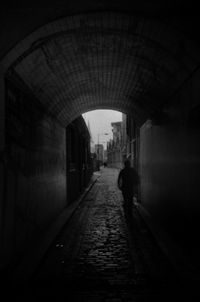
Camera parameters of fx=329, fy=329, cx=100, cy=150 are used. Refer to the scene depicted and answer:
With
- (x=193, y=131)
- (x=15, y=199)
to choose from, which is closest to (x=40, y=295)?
(x=15, y=199)

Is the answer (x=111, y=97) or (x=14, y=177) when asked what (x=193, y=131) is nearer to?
(x=14, y=177)

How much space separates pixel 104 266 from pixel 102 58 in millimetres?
4921

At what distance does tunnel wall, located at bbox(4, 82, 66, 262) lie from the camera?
18.4ft

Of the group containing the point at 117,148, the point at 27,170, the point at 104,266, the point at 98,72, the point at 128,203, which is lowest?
the point at 104,266

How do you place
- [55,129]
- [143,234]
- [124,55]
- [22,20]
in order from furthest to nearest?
[55,129] → [143,234] → [124,55] → [22,20]

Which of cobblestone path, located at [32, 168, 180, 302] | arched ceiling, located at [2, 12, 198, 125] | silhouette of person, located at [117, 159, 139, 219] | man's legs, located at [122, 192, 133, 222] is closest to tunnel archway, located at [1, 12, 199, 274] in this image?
arched ceiling, located at [2, 12, 198, 125]

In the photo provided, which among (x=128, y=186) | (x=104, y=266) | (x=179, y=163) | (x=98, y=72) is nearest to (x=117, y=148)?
(x=128, y=186)

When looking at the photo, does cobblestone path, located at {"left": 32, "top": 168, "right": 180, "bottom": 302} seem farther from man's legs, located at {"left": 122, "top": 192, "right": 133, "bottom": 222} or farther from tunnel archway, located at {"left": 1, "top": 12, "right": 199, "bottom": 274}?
man's legs, located at {"left": 122, "top": 192, "right": 133, "bottom": 222}

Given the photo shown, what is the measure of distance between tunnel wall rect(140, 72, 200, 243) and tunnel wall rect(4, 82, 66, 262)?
123 inches

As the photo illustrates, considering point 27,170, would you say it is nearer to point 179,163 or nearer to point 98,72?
point 179,163

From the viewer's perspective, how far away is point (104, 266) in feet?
19.1

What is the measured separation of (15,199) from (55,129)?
5408 millimetres

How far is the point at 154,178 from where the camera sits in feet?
33.7

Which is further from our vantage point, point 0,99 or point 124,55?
point 124,55
